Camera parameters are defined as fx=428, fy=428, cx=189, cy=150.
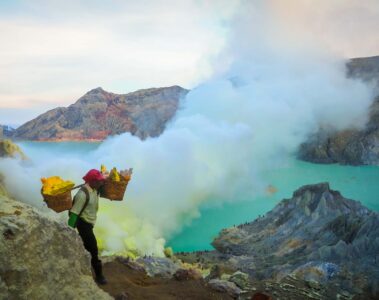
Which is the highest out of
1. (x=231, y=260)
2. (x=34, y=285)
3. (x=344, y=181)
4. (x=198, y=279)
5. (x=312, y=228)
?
(x=344, y=181)

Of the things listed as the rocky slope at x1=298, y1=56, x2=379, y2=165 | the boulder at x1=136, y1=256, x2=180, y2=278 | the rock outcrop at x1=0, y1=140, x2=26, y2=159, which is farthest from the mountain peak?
the boulder at x1=136, y1=256, x2=180, y2=278

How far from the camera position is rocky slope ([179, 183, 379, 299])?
1566 cm

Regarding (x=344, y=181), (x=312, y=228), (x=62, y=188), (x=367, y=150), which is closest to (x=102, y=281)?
(x=62, y=188)

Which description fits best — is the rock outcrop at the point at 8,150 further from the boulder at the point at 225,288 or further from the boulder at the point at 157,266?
the boulder at the point at 225,288

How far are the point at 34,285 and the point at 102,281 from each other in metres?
3.04

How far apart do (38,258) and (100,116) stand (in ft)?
434

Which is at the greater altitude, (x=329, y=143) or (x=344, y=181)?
(x=329, y=143)

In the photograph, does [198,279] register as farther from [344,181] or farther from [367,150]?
[367,150]

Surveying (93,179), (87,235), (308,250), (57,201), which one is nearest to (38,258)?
(87,235)

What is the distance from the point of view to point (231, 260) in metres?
25.4

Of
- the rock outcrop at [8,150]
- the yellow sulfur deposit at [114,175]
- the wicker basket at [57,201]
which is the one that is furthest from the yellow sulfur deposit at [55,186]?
the rock outcrop at [8,150]

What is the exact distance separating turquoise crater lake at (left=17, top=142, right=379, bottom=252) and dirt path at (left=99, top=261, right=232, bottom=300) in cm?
2233

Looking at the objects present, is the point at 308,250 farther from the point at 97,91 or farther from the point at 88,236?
the point at 97,91

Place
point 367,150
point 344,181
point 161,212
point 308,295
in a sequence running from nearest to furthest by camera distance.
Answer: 1. point 308,295
2. point 161,212
3. point 344,181
4. point 367,150
